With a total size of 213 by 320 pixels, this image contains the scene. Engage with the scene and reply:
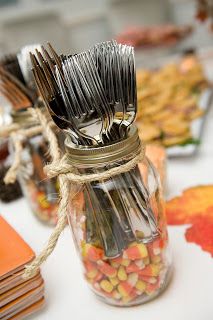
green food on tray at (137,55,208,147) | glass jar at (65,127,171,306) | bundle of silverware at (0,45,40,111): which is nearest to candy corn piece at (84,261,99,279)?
glass jar at (65,127,171,306)

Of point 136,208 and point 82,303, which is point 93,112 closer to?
point 136,208

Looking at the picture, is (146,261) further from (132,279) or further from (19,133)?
(19,133)

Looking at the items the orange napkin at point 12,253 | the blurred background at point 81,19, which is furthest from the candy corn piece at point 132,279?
the blurred background at point 81,19

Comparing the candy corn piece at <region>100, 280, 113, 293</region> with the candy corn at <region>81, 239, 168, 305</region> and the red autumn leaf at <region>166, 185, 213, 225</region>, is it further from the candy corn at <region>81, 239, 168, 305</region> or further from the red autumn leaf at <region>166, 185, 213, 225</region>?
the red autumn leaf at <region>166, 185, 213, 225</region>

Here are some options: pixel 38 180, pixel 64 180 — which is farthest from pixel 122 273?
pixel 38 180

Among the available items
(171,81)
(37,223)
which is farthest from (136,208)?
(171,81)

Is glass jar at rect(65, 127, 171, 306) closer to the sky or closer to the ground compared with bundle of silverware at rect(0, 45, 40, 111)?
closer to the ground
